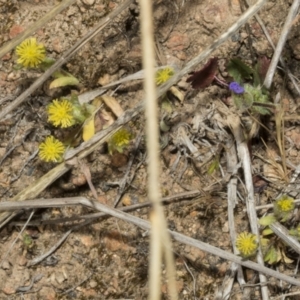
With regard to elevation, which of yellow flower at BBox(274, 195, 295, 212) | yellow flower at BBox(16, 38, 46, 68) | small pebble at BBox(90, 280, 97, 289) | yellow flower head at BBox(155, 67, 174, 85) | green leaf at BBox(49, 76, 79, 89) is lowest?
yellow flower at BBox(274, 195, 295, 212)

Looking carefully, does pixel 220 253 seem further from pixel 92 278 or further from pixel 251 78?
pixel 251 78

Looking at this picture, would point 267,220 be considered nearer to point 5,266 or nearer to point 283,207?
point 283,207

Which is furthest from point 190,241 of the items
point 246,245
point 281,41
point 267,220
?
point 281,41

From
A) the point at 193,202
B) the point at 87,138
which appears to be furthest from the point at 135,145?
the point at 193,202

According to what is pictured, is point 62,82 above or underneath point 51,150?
above

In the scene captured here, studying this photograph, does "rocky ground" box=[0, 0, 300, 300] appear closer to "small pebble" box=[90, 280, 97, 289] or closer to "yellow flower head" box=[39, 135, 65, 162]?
"small pebble" box=[90, 280, 97, 289]

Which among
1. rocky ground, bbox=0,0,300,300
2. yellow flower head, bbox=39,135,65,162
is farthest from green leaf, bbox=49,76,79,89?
yellow flower head, bbox=39,135,65,162
